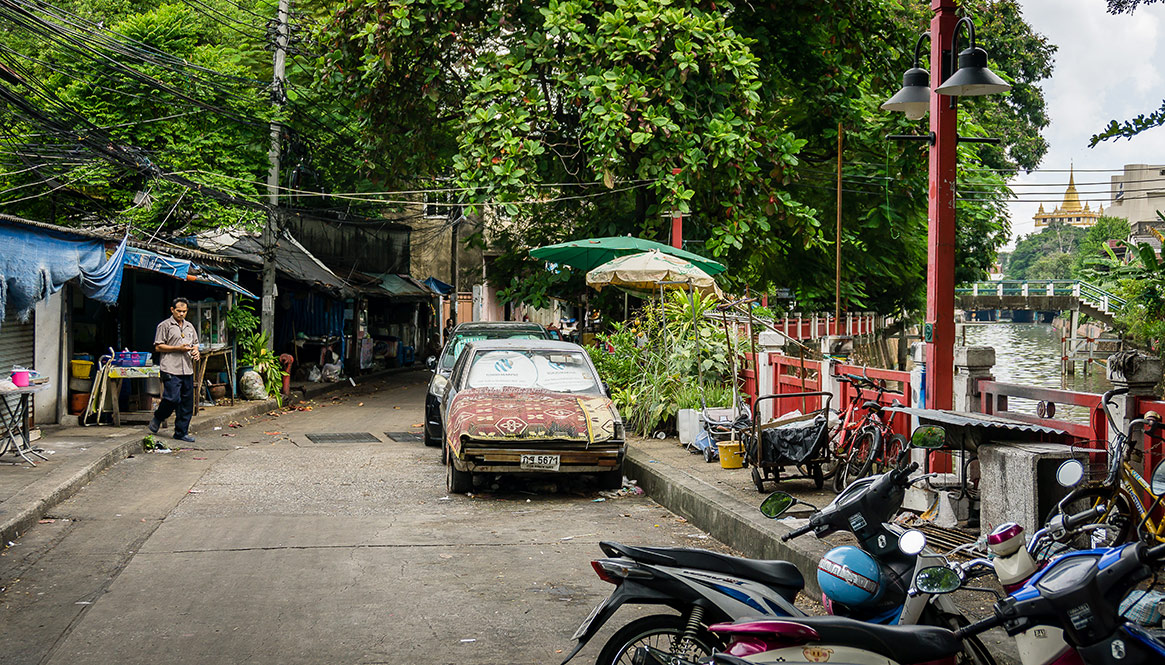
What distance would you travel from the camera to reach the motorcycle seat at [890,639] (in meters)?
3.42

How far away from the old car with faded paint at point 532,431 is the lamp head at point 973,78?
4326 millimetres

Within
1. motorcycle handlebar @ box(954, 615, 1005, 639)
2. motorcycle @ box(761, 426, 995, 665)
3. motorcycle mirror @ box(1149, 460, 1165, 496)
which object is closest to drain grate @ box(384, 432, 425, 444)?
motorcycle mirror @ box(1149, 460, 1165, 496)

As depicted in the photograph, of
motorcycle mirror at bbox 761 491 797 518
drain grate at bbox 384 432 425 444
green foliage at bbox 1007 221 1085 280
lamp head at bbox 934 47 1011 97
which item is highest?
green foliage at bbox 1007 221 1085 280

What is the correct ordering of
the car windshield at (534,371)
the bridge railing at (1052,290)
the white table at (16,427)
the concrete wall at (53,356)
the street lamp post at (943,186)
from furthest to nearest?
the bridge railing at (1052,290) → the concrete wall at (53,356) → the car windshield at (534,371) → the white table at (16,427) → the street lamp post at (943,186)

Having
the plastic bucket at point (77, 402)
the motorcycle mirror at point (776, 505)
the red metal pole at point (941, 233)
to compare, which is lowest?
the plastic bucket at point (77, 402)

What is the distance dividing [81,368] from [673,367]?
8332 mm

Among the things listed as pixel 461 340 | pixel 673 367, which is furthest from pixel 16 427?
pixel 673 367

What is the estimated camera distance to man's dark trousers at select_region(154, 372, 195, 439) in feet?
42.6

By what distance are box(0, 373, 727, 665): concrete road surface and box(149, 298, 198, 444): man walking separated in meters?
1.45

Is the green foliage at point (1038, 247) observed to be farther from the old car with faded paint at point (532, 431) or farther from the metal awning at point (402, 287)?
the old car with faded paint at point (532, 431)

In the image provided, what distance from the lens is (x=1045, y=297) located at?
61938mm

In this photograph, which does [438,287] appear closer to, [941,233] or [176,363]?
[176,363]

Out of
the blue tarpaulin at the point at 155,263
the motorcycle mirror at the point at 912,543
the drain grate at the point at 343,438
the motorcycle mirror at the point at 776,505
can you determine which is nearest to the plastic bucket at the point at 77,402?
the blue tarpaulin at the point at 155,263

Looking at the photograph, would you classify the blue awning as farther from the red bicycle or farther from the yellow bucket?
the red bicycle
